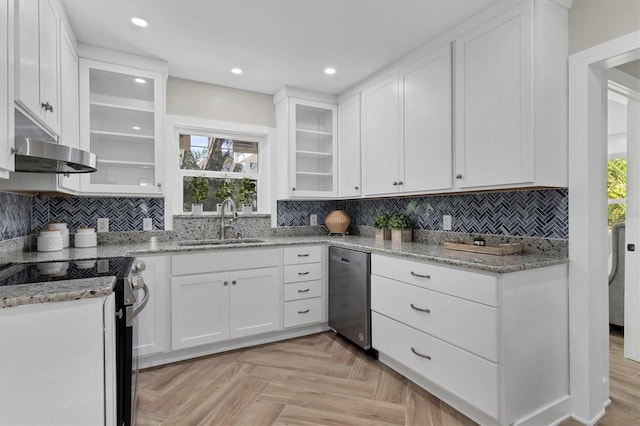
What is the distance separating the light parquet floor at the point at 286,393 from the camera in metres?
1.91

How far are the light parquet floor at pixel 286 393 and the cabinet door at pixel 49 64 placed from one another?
176 centimetres

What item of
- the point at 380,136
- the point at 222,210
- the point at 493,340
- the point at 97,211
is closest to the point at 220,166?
the point at 222,210

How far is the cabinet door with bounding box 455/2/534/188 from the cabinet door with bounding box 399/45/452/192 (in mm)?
95

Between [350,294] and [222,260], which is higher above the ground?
[222,260]

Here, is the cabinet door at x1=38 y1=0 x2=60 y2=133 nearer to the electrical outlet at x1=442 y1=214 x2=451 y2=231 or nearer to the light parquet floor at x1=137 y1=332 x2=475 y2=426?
the light parquet floor at x1=137 y1=332 x2=475 y2=426

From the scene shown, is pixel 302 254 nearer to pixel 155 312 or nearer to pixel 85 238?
pixel 155 312

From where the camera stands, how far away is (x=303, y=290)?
3074 mm

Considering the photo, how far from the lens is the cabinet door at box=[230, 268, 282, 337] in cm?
278

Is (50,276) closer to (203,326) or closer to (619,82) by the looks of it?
(203,326)

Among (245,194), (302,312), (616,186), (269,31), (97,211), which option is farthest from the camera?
(616,186)

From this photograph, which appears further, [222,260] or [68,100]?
[222,260]

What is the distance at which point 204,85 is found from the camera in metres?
3.26

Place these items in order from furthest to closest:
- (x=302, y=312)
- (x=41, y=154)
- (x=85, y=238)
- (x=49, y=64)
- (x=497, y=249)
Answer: (x=302, y=312), (x=85, y=238), (x=497, y=249), (x=49, y=64), (x=41, y=154)

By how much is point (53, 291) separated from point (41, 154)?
61 centimetres
